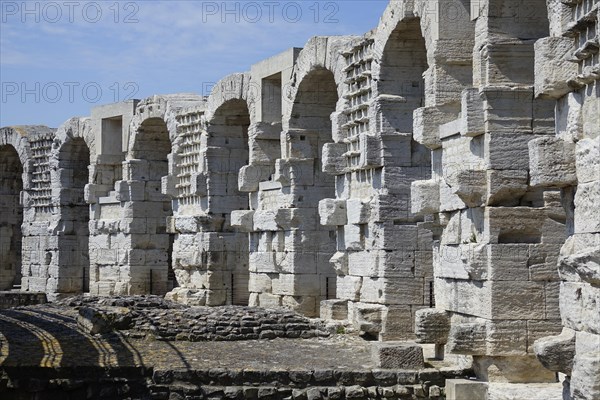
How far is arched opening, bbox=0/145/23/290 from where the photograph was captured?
28.9 metres

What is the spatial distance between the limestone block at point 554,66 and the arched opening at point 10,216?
2264cm

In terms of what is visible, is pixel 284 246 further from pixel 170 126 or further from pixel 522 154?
pixel 522 154

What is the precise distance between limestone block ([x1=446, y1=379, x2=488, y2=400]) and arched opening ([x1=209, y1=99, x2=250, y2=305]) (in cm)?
970

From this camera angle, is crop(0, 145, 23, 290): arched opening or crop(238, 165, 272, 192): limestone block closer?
crop(238, 165, 272, 192): limestone block

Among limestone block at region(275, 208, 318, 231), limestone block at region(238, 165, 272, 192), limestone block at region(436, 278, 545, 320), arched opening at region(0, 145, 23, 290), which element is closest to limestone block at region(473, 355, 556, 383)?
limestone block at region(436, 278, 545, 320)

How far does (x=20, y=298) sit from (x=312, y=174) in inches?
391

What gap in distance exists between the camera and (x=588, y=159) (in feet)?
23.7

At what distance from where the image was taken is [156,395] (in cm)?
1095

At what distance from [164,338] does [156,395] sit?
305cm

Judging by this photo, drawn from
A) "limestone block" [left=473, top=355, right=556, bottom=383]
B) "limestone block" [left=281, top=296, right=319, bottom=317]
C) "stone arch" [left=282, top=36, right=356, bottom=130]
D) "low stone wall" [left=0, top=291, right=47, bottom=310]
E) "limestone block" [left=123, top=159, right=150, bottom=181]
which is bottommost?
"limestone block" [left=473, top=355, right=556, bottom=383]

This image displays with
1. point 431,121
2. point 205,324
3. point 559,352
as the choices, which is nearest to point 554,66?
point 559,352

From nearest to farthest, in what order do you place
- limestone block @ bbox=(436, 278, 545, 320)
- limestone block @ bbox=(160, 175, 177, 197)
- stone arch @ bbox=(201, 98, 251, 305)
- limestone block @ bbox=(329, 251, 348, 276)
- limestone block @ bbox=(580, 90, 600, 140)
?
limestone block @ bbox=(580, 90, 600, 140) → limestone block @ bbox=(436, 278, 545, 320) → limestone block @ bbox=(329, 251, 348, 276) → stone arch @ bbox=(201, 98, 251, 305) → limestone block @ bbox=(160, 175, 177, 197)

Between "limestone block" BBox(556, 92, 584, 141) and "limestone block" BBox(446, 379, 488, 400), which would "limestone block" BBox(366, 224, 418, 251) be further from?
"limestone block" BBox(556, 92, 584, 141)

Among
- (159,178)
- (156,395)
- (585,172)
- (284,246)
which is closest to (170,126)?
(159,178)
